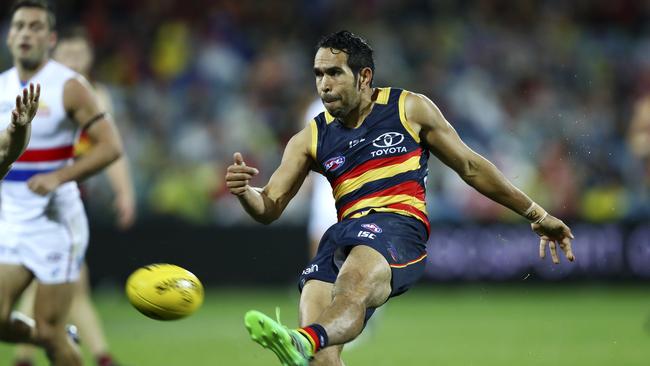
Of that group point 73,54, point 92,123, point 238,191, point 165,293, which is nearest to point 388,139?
point 238,191

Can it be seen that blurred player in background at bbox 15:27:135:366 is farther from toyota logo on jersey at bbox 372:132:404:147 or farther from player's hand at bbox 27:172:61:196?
toyota logo on jersey at bbox 372:132:404:147

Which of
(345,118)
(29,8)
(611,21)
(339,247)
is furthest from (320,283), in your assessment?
(611,21)

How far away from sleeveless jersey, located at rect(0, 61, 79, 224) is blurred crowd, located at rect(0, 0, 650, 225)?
23.8 feet

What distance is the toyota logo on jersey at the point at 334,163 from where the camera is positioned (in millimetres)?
Result: 6804

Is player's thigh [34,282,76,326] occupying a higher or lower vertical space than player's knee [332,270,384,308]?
lower

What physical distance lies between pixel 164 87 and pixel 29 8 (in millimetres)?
9272

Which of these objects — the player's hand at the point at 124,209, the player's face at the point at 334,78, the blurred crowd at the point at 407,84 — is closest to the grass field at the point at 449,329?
the blurred crowd at the point at 407,84

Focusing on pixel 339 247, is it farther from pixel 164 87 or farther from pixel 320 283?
pixel 164 87

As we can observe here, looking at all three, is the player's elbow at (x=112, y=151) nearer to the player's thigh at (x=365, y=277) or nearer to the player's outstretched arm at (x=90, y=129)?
the player's outstretched arm at (x=90, y=129)

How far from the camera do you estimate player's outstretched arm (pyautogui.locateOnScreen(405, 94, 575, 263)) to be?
22.3 feet

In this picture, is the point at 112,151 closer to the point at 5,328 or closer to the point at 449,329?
the point at 5,328

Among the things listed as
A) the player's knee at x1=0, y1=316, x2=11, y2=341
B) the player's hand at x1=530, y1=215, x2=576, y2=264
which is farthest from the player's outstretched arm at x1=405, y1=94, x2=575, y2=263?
the player's knee at x1=0, y1=316, x2=11, y2=341

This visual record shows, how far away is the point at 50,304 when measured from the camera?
7555mm

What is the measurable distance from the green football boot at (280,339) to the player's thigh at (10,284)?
2556mm
